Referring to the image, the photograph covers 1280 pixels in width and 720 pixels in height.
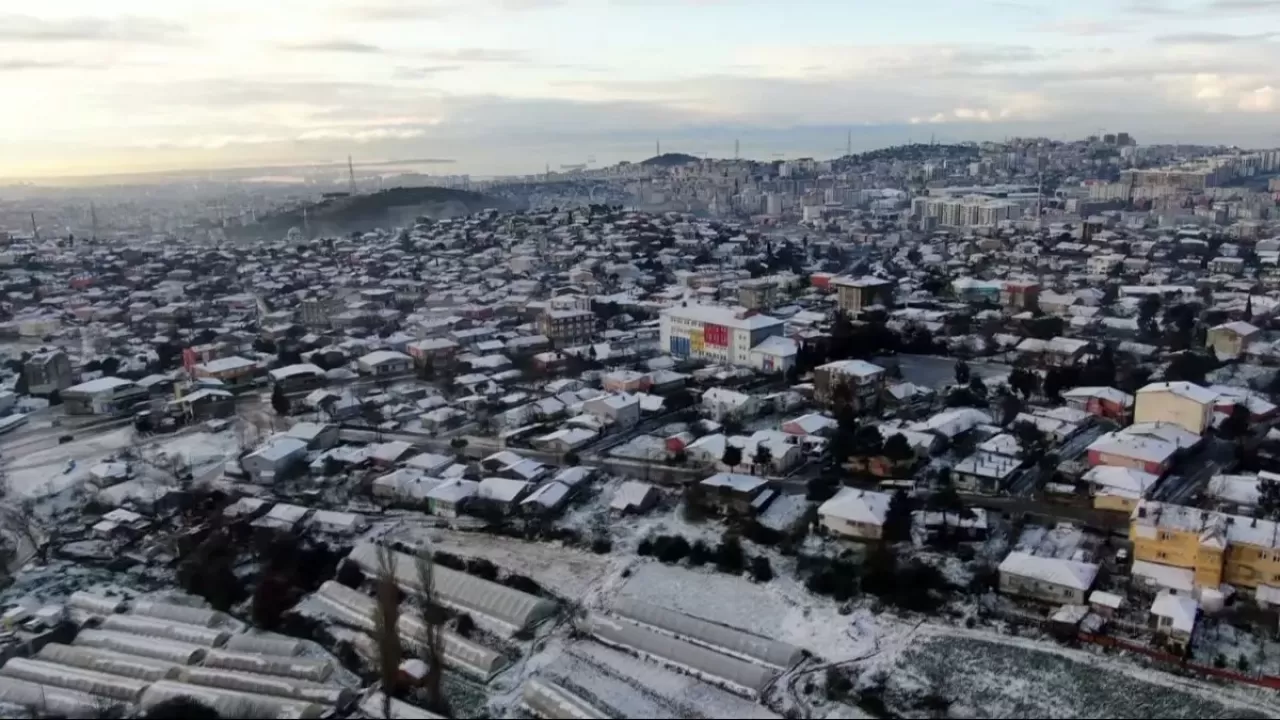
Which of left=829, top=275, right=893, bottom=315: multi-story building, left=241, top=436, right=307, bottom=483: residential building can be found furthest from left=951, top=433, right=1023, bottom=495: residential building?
left=829, top=275, right=893, bottom=315: multi-story building

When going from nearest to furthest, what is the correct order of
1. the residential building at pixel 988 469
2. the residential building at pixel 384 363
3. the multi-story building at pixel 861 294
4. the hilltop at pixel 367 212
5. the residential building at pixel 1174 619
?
the residential building at pixel 1174 619
the residential building at pixel 988 469
the residential building at pixel 384 363
the multi-story building at pixel 861 294
the hilltop at pixel 367 212

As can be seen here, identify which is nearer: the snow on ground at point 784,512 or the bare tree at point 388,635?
the bare tree at point 388,635

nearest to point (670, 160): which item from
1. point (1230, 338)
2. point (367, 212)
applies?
point (367, 212)

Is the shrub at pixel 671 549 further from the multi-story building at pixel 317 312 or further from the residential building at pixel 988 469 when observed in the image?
the multi-story building at pixel 317 312

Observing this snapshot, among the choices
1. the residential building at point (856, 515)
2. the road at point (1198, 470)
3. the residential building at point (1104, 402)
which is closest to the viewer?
the residential building at point (856, 515)

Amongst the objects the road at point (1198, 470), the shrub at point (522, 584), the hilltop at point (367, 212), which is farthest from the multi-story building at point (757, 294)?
the hilltop at point (367, 212)

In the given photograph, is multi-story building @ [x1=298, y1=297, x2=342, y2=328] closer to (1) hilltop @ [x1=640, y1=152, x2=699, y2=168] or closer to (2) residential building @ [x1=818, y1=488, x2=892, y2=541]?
(2) residential building @ [x1=818, y1=488, x2=892, y2=541]
